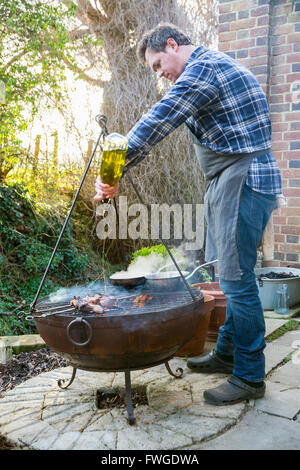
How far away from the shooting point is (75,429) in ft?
6.12

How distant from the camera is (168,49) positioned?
214 centimetres

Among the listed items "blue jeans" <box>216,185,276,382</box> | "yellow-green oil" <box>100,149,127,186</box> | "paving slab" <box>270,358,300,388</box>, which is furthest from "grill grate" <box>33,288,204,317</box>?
"paving slab" <box>270,358,300,388</box>

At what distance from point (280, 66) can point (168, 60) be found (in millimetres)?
2409

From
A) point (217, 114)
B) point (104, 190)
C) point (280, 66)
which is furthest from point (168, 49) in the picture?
point (280, 66)

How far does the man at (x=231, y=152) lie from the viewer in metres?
1.93

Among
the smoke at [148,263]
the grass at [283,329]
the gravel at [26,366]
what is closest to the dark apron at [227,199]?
the grass at [283,329]

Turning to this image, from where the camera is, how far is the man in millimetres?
1931

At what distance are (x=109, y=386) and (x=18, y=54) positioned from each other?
13.0 feet

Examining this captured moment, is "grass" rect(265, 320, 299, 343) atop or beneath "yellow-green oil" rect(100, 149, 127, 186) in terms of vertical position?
beneath

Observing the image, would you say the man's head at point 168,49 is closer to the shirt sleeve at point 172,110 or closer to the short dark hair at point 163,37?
the short dark hair at point 163,37

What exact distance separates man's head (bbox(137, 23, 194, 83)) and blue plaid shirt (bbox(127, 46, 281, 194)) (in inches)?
3.0

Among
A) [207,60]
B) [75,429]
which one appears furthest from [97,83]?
[75,429]

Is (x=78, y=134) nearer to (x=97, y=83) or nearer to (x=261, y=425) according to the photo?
(x=97, y=83)

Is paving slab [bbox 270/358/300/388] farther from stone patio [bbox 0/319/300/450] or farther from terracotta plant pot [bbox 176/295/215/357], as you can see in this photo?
terracotta plant pot [bbox 176/295/215/357]
